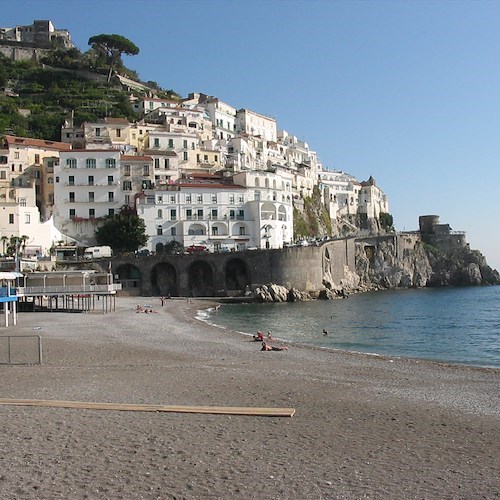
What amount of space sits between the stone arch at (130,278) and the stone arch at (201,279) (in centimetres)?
612

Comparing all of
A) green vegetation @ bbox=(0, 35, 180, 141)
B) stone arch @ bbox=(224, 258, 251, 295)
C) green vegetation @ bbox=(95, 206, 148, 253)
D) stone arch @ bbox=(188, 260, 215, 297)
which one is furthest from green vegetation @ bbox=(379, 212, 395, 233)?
green vegetation @ bbox=(95, 206, 148, 253)

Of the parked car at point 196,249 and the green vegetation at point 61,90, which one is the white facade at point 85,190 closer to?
the parked car at point 196,249

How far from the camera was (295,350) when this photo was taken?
2733 centimetres

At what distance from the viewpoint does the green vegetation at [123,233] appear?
225ft

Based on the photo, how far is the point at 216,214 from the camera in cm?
7331

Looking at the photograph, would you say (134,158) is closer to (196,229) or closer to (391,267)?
(196,229)

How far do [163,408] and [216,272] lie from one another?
55.3 m

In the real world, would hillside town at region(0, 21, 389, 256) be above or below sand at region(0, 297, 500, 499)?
above

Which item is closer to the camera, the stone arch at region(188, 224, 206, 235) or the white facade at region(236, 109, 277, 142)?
the stone arch at region(188, 224, 206, 235)

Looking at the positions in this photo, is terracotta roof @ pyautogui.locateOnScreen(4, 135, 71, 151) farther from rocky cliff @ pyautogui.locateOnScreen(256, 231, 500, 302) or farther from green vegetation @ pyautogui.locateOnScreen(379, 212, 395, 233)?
green vegetation @ pyautogui.locateOnScreen(379, 212, 395, 233)

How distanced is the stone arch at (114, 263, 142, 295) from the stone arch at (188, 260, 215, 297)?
241 inches

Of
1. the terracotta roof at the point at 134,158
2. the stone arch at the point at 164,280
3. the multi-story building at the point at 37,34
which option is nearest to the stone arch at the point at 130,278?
the stone arch at the point at 164,280

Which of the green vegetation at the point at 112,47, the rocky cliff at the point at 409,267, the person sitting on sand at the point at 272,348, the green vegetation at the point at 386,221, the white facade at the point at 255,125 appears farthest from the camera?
the green vegetation at the point at 386,221

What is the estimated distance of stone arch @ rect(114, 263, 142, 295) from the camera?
6669 cm
